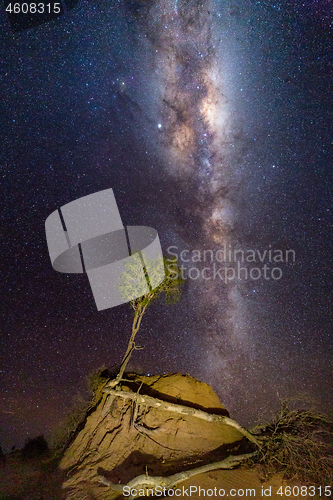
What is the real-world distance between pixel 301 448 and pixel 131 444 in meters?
6.57

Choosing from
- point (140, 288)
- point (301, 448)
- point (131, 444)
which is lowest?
point (131, 444)

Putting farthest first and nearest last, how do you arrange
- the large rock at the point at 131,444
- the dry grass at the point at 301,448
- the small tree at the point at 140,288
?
the small tree at the point at 140,288
the large rock at the point at 131,444
the dry grass at the point at 301,448

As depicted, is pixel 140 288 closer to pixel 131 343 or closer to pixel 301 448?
pixel 131 343

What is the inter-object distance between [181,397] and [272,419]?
4.72 metres

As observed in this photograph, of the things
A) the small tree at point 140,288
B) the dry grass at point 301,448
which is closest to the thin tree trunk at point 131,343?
the small tree at point 140,288

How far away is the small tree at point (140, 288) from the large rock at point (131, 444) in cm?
161

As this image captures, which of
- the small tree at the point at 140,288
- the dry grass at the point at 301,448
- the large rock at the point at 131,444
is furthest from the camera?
the small tree at the point at 140,288

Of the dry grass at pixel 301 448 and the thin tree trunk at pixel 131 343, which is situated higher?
the thin tree trunk at pixel 131 343

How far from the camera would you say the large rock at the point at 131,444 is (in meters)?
9.77

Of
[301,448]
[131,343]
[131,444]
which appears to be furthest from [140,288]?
[301,448]

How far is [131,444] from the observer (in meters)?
10.9

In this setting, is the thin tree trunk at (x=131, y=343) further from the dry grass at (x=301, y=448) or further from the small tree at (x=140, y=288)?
the dry grass at (x=301, y=448)

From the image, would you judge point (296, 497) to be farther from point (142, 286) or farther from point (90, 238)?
point (90, 238)

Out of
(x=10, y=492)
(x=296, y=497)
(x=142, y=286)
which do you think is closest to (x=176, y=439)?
(x=296, y=497)
